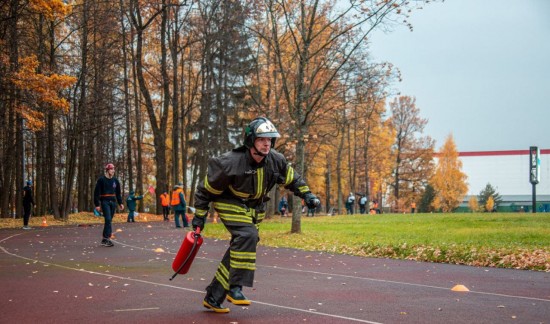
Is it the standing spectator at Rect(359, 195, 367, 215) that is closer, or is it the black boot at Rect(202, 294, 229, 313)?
the black boot at Rect(202, 294, 229, 313)

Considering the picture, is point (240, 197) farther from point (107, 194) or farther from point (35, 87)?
point (35, 87)

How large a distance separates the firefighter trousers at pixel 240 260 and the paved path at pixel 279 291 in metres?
0.37

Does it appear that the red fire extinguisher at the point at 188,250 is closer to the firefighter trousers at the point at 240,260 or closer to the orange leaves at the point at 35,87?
the firefighter trousers at the point at 240,260

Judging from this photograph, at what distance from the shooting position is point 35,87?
25766mm

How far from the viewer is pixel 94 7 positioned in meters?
36.2

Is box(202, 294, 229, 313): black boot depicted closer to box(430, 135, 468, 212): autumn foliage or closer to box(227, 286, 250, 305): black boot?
box(227, 286, 250, 305): black boot

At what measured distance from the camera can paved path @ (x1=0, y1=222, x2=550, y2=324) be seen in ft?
24.0

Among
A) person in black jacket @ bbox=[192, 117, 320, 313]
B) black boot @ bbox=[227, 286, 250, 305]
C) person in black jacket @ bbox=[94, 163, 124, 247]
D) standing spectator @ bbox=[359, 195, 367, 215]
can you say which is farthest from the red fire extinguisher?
standing spectator @ bbox=[359, 195, 367, 215]

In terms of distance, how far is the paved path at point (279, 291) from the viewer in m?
7.30

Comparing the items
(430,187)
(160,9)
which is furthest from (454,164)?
(160,9)

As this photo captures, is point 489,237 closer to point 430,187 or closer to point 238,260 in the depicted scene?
point 238,260

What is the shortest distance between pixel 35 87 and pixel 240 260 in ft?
68.6

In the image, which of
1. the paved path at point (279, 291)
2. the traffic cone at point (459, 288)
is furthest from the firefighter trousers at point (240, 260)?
the traffic cone at point (459, 288)

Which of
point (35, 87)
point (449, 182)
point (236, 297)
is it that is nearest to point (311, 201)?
point (236, 297)
